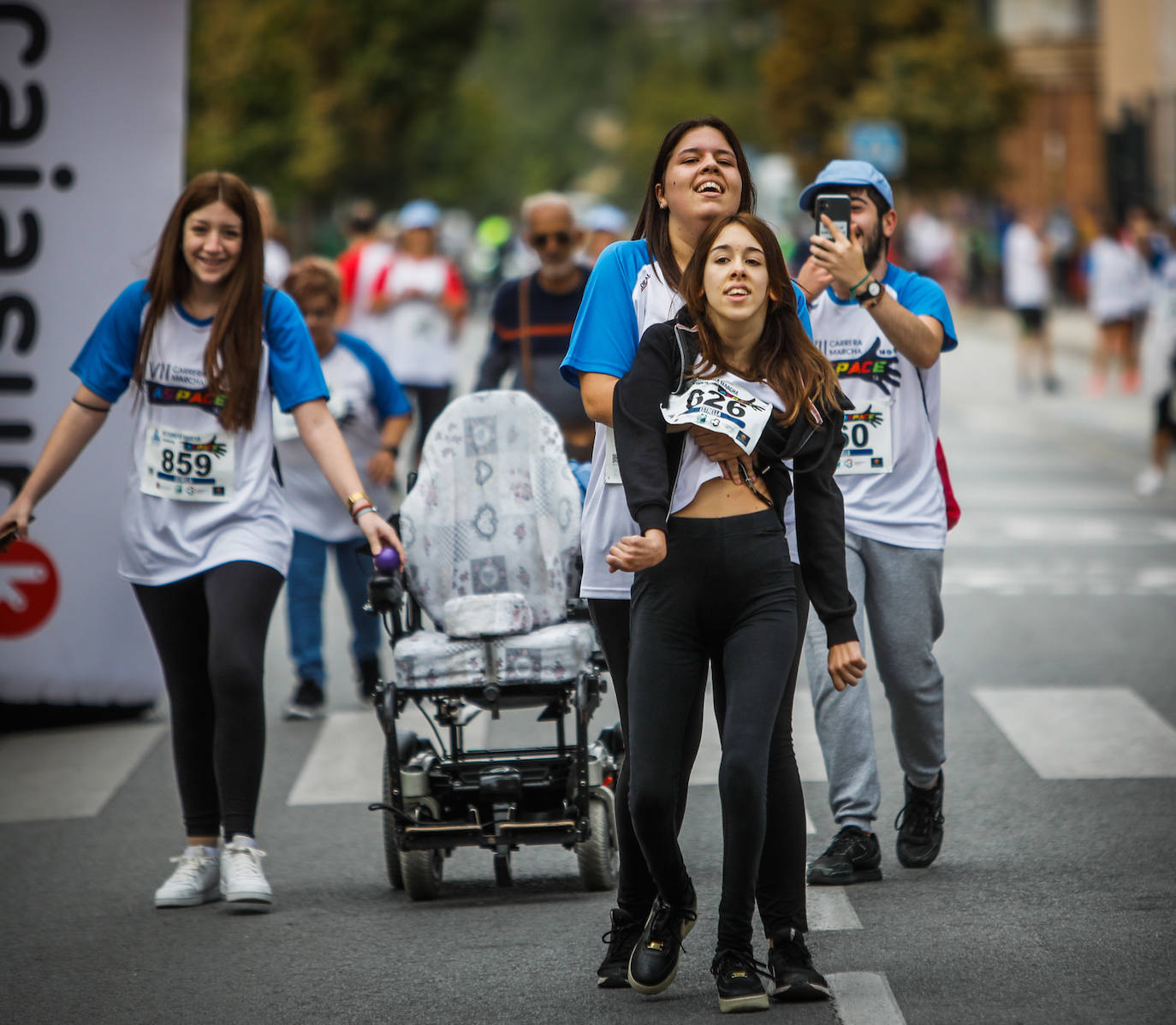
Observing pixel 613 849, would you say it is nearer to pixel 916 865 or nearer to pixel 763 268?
pixel 916 865

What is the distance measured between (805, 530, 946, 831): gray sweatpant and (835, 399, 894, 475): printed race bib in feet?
0.69

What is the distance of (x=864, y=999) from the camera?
4.79 m

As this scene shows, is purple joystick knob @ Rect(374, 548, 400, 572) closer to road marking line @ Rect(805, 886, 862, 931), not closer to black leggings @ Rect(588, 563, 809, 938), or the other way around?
black leggings @ Rect(588, 563, 809, 938)

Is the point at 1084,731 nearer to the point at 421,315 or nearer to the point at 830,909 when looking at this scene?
the point at 830,909

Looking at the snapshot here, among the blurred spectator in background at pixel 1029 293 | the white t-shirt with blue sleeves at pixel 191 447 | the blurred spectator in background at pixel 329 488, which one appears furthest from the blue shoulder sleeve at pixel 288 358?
the blurred spectator in background at pixel 1029 293

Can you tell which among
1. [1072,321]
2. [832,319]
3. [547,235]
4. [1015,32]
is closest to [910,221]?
[1072,321]

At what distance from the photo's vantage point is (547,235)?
9.36 meters

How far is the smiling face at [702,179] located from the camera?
4793mm

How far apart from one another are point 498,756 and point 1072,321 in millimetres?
34843

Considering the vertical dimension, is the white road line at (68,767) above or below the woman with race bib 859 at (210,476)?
below

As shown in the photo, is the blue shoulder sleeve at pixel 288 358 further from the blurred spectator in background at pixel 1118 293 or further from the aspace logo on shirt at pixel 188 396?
the blurred spectator in background at pixel 1118 293

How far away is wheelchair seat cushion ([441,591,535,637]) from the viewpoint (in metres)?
5.89

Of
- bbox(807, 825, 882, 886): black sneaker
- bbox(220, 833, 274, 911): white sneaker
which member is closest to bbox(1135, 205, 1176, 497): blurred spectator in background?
bbox(807, 825, 882, 886): black sneaker

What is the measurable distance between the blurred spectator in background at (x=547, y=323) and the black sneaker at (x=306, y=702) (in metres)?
1.58
